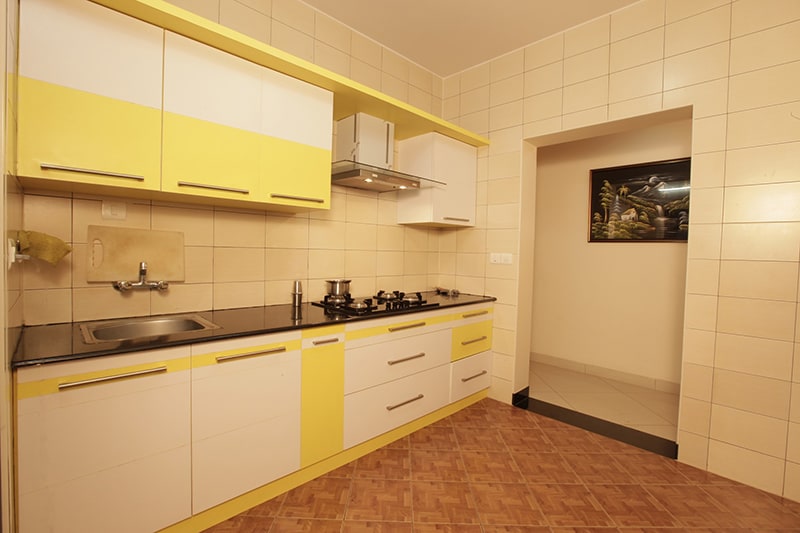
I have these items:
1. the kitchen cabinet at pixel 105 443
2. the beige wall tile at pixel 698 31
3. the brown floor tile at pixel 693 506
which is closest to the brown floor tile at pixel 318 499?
the kitchen cabinet at pixel 105 443

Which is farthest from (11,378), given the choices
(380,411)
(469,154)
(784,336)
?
(784,336)

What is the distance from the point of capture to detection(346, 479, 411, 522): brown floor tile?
1.71 metres

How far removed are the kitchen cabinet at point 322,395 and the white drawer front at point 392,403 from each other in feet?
0.25

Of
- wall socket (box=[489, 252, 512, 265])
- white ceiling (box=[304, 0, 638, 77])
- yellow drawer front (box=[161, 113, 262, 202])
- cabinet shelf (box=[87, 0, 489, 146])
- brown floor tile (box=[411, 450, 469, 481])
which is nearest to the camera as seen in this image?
cabinet shelf (box=[87, 0, 489, 146])

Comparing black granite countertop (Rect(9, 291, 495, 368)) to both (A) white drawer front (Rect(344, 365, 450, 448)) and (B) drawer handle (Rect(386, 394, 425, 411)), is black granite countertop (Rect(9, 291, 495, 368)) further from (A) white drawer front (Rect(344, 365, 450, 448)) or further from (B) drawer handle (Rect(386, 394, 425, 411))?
(B) drawer handle (Rect(386, 394, 425, 411))

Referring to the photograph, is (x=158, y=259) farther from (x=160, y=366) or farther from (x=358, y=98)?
(x=358, y=98)

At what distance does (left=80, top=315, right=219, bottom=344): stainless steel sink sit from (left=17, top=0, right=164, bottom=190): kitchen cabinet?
0.66 metres

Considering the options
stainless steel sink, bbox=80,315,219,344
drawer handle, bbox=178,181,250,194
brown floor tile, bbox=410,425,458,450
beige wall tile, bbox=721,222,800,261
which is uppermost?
drawer handle, bbox=178,181,250,194

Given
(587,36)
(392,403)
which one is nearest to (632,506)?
(392,403)

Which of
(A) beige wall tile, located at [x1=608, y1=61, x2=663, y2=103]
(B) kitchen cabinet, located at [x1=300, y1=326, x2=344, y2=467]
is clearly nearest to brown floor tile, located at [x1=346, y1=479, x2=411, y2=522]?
(B) kitchen cabinet, located at [x1=300, y1=326, x2=344, y2=467]

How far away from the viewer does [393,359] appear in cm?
229

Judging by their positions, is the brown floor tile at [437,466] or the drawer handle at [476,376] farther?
the drawer handle at [476,376]

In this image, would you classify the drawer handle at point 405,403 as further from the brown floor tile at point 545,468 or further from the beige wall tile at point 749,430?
the beige wall tile at point 749,430

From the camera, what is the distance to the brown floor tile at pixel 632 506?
5.64ft
